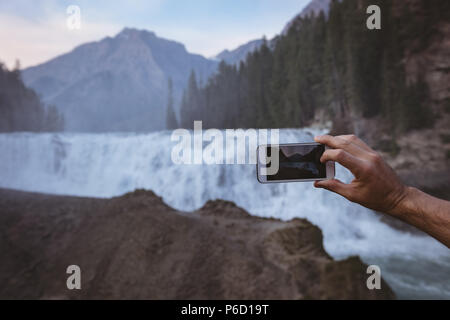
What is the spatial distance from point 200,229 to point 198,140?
12.3 meters

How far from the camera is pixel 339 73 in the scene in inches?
747

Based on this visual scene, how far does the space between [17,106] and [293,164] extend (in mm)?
45063

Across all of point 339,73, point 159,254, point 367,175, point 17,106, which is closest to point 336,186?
point 367,175

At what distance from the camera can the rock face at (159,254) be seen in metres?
4.85

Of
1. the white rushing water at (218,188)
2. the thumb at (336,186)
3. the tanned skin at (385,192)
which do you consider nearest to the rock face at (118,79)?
the white rushing water at (218,188)

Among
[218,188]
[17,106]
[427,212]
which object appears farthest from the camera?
[17,106]

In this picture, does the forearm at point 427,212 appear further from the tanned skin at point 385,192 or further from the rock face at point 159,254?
the rock face at point 159,254

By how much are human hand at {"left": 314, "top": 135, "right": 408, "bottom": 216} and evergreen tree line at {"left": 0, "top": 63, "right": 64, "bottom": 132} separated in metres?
39.7

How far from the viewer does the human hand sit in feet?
3.28

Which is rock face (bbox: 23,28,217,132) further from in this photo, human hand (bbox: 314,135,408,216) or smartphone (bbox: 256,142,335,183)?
human hand (bbox: 314,135,408,216)

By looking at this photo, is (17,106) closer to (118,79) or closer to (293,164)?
(293,164)

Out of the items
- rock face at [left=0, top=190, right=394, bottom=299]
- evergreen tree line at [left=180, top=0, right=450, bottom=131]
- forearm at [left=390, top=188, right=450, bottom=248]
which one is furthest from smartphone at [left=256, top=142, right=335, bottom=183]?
evergreen tree line at [left=180, top=0, right=450, bottom=131]

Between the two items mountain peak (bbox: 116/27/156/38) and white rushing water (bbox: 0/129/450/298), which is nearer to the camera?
white rushing water (bbox: 0/129/450/298)
